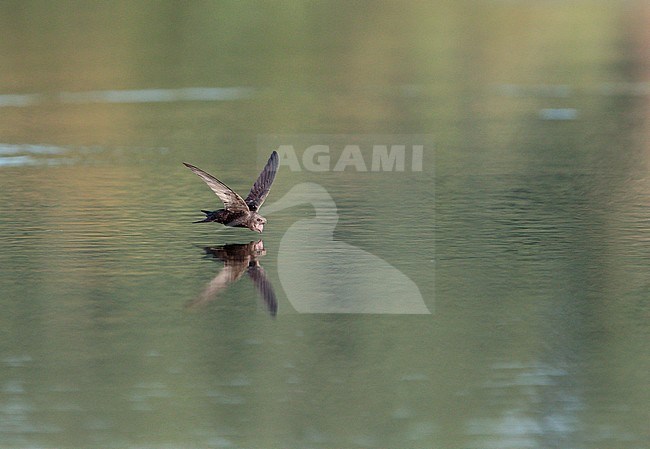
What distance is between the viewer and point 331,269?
1024 centimetres

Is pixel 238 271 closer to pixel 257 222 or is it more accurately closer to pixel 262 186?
pixel 257 222

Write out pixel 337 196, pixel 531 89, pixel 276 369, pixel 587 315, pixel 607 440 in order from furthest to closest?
1. pixel 531 89
2. pixel 337 196
3. pixel 587 315
4. pixel 276 369
5. pixel 607 440

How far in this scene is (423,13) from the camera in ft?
109

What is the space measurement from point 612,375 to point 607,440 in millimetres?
1054

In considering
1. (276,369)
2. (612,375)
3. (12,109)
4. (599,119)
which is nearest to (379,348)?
(276,369)

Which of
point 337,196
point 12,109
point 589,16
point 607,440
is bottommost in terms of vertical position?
point 607,440

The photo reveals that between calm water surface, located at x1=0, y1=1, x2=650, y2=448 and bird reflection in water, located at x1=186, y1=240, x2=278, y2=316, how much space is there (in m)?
0.05

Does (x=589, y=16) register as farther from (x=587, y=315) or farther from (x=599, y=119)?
(x=587, y=315)

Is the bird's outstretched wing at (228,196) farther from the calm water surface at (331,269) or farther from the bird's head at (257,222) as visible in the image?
the calm water surface at (331,269)

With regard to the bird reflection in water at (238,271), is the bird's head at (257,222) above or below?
above

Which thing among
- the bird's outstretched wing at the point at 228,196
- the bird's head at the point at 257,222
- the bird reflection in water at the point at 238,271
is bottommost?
the bird reflection in water at the point at 238,271

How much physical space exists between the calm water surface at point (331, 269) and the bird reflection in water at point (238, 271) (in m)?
0.05

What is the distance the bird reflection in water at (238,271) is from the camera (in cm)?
946

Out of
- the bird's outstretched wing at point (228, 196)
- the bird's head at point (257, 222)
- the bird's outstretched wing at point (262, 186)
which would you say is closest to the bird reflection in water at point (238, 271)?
the bird's head at point (257, 222)
